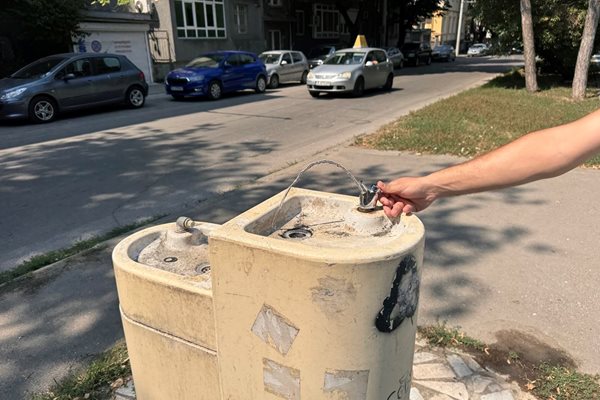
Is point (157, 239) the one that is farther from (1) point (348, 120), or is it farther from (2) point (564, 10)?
(2) point (564, 10)

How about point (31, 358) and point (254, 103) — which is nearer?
point (31, 358)

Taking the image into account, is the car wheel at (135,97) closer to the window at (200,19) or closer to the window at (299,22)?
the window at (200,19)

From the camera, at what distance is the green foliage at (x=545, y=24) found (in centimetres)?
1638

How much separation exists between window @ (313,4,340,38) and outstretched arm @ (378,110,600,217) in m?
38.4

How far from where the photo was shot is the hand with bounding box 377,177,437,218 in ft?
6.57

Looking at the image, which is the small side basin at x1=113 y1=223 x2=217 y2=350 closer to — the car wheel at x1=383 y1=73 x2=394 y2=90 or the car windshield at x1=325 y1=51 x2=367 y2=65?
the car windshield at x1=325 y1=51 x2=367 y2=65

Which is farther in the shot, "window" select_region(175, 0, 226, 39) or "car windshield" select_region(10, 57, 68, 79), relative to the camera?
"window" select_region(175, 0, 226, 39)

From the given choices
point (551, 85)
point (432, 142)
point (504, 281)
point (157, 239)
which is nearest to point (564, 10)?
point (551, 85)

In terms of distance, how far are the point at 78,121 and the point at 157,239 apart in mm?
10972

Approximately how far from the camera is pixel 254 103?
49.3 ft

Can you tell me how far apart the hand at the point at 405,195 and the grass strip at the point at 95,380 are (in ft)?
5.98

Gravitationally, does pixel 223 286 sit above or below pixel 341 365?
above

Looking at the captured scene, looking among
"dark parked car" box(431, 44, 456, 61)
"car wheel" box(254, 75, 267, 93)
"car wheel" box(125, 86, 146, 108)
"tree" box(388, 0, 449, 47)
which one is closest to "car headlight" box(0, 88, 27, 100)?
"car wheel" box(125, 86, 146, 108)

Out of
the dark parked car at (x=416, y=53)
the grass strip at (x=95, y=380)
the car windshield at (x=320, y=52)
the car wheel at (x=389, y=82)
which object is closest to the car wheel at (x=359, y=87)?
the car wheel at (x=389, y=82)
